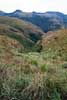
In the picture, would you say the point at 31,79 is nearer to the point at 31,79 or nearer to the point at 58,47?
the point at 31,79

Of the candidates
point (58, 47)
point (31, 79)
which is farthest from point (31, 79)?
point (58, 47)

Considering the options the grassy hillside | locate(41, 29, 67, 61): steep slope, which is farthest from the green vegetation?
locate(41, 29, 67, 61): steep slope

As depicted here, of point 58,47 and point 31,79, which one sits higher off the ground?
point 58,47

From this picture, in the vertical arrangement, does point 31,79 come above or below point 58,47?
below

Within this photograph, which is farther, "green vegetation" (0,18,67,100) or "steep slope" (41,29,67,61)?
"steep slope" (41,29,67,61)

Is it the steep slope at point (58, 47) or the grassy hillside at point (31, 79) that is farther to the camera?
the steep slope at point (58, 47)

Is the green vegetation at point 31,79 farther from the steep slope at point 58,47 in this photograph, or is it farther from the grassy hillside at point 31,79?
the steep slope at point 58,47

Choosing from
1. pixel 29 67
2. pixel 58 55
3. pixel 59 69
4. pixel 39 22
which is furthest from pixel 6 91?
pixel 39 22

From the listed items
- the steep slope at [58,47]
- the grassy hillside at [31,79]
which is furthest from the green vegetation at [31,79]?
the steep slope at [58,47]

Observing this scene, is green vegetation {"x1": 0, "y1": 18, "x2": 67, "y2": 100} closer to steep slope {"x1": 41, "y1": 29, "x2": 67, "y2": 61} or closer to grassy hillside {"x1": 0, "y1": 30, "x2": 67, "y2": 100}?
grassy hillside {"x1": 0, "y1": 30, "x2": 67, "y2": 100}

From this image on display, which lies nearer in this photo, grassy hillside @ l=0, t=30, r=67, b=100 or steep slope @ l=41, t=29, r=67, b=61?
grassy hillside @ l=0, t=30, r=67, b=100

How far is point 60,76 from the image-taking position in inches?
325

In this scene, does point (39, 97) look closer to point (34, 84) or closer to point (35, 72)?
point (34, 84)

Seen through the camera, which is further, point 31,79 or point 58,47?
point 58,47
